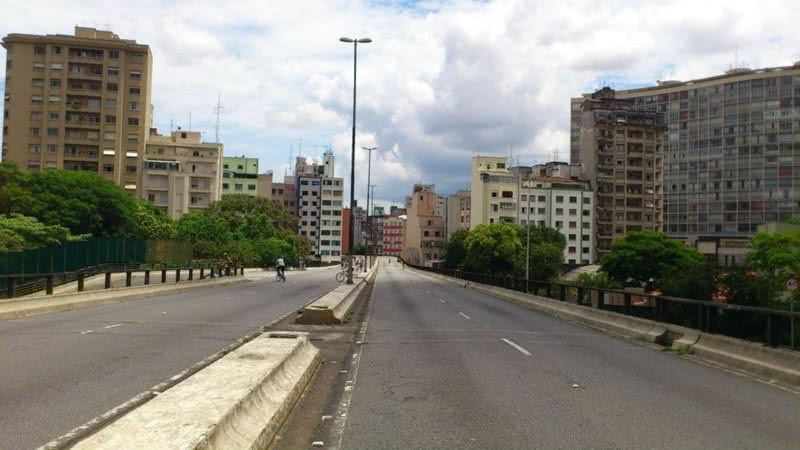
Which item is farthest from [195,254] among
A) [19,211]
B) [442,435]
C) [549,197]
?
[549,197]

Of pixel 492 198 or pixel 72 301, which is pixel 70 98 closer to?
pixel 492 198

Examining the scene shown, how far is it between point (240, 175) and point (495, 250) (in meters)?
88.0

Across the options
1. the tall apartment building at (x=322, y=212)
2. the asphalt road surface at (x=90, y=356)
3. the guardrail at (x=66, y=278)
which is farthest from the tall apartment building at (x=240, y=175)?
the asphalt road surface at (x=90, y=356)

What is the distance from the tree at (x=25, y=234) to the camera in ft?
151

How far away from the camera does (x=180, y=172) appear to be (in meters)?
125

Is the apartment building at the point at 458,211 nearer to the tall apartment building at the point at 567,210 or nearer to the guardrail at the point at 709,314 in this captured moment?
the tall apartment building at the point at 567,210

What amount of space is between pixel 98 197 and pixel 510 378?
72556 millimetres

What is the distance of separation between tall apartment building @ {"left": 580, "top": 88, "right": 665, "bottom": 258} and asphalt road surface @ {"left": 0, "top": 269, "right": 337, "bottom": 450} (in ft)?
370

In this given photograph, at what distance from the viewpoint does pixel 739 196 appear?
366 ft

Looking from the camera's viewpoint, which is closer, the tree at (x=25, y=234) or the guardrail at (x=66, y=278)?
the guardrail at (x=66, y=278)

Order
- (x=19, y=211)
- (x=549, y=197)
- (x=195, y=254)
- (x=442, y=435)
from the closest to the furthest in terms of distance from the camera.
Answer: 1. (x=442, y=435)
2. (x=195, y=254)
3. (x=19, y=211)
4. (x=549, y=197)

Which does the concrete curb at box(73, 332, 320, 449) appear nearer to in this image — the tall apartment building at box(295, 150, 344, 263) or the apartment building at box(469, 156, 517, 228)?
the apartment building at box(469, 156, 517, 228)

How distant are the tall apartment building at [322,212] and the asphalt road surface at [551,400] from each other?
535 ft

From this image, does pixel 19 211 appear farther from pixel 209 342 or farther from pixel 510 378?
pixel 510 378
